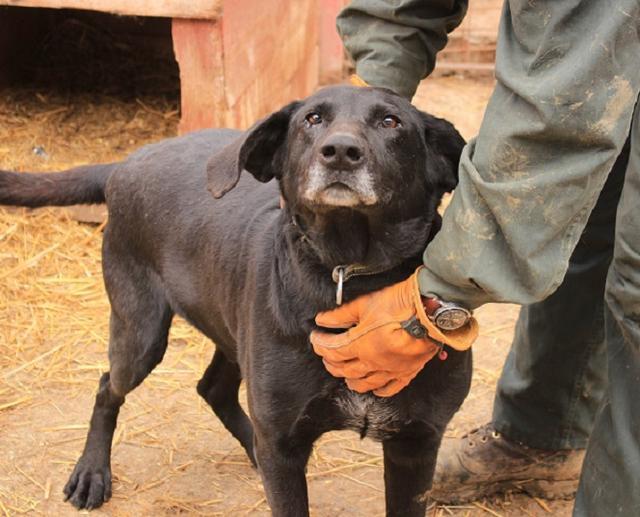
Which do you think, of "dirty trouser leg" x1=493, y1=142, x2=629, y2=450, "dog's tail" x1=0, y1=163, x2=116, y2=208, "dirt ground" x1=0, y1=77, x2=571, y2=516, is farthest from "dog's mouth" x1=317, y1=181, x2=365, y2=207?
"dirt ground" x1=0, y1=77, x2=571, y2=516

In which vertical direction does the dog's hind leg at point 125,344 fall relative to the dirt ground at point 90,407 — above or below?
above

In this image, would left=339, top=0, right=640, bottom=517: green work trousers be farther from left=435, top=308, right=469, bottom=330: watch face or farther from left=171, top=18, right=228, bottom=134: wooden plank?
left=171, top=18, right=228, bottom=134: wooden plank

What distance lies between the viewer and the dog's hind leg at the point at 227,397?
11.5 feet

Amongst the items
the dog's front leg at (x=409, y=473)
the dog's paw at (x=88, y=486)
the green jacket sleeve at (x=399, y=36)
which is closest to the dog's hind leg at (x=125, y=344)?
the dog's paw at (x=88, y=486)

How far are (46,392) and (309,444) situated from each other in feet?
5.76

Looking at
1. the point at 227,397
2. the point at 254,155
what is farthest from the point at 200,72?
the point at 254,155

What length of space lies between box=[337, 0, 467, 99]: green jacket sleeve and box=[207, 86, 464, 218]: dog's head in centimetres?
27

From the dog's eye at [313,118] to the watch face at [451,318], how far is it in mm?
646

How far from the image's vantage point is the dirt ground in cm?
335

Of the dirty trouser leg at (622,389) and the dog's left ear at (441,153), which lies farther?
the dog's left ear at (441,153)

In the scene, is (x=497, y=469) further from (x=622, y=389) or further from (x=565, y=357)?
(x=622, y=389)

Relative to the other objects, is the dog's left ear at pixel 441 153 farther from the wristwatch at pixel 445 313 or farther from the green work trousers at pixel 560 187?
Result: the wristwatch at pixel 445 313

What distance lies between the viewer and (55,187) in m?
3.24

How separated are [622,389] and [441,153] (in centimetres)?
78
